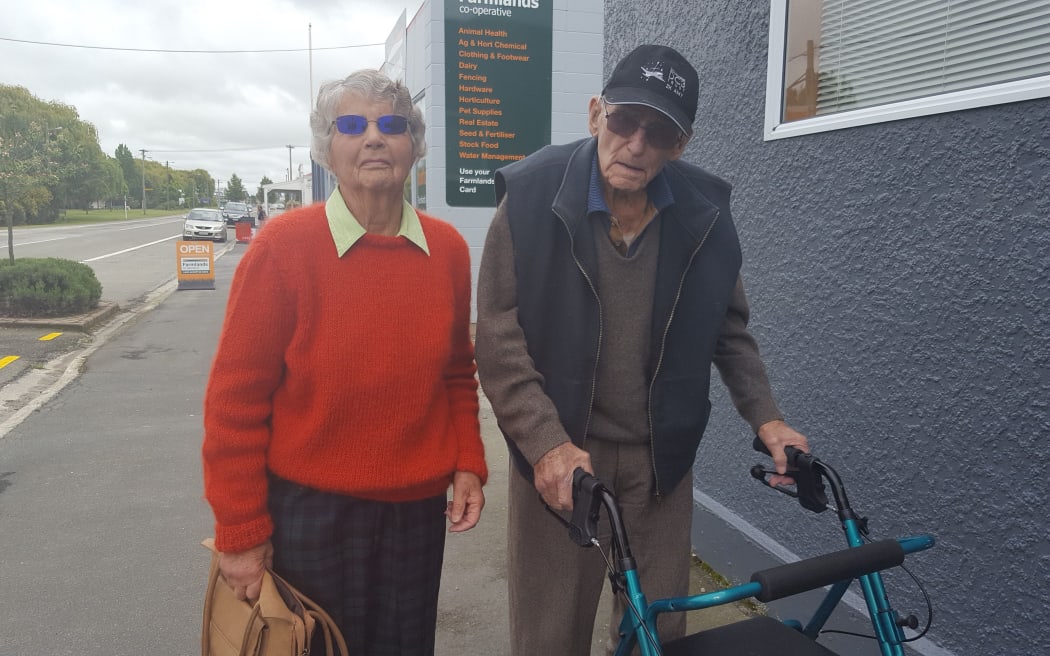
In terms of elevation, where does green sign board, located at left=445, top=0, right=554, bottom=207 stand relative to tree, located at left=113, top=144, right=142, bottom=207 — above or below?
below

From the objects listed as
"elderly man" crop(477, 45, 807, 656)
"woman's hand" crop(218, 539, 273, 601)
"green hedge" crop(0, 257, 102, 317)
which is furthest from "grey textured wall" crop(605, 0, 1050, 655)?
"green hedge" crop(0, 257, 102, 317)

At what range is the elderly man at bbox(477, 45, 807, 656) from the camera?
184cm

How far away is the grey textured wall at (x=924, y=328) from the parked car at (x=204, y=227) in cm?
3129

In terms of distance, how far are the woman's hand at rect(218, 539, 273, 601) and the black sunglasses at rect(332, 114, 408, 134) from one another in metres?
1.02

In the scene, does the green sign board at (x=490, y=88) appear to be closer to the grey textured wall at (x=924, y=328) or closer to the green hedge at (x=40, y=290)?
the grey textured wall at (x=924, y=328)

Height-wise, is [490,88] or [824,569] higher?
[490,88]

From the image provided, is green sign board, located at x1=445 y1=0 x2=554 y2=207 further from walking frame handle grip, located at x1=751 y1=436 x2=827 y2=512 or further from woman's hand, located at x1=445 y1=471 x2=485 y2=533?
walking frame handle grip, located at x1=751 y1=436 x2=827 y2=512

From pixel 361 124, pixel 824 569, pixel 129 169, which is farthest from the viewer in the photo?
pixel 129 169

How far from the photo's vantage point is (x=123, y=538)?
4.15 metres

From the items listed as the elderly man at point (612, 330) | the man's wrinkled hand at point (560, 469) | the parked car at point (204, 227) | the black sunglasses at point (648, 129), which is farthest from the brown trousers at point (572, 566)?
the parked car at point (204, 227)

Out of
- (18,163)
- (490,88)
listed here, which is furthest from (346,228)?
(18,163)

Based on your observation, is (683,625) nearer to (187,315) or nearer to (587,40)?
(587,40)

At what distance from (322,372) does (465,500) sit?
1.80 ft

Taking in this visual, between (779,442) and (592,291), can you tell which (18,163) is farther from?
(779,442)
